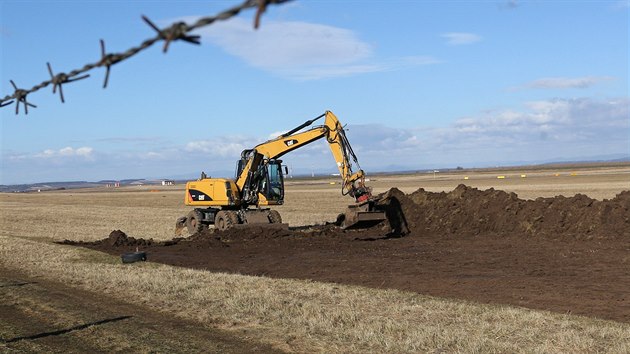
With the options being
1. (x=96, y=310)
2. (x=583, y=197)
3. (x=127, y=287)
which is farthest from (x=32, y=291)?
(x=583, y=197)

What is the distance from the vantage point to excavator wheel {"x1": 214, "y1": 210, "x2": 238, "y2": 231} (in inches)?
1124

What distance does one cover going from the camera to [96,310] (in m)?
12.4

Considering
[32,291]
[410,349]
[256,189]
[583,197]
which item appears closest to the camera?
[410,349]

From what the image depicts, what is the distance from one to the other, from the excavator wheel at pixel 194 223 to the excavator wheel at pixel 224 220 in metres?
1.06

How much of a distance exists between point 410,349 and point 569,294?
5.34m

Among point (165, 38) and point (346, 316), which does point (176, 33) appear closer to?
point (165, 38)

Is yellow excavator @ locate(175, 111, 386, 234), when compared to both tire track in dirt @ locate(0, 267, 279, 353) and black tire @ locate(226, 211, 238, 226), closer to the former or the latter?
black tire @ locate(226, 211, 238, 226)

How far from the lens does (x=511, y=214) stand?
2605cm

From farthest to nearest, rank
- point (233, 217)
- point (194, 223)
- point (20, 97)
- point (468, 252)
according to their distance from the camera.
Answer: point (194, 223) → point (233, 217) → point (468, 252) → point (20, 97)

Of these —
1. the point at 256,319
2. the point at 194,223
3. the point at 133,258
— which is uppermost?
the point at 194,223

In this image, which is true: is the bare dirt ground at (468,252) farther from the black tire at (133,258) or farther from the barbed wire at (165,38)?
the barbed wire at (165,38)

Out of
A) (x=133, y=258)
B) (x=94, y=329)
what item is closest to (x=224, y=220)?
(x=133, y=258)

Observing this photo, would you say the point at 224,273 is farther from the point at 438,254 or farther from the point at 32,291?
Result: the point at 438,254

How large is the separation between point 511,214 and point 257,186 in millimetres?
10005
